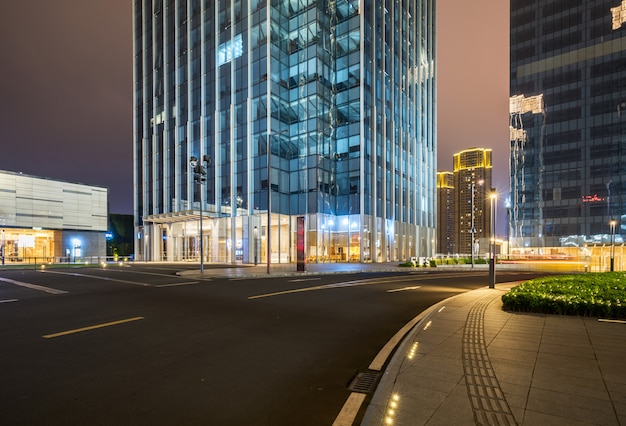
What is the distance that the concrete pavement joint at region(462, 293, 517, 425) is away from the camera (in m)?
3.85

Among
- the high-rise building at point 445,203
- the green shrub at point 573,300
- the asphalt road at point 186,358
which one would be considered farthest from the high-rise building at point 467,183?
the asphalt road at point 186,358

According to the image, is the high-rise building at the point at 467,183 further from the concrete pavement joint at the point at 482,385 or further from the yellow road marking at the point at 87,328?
the yellow road marking at the point at 87,328

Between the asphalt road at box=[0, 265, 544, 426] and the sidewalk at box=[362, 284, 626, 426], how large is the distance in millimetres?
798

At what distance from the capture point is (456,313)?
32.7 ft

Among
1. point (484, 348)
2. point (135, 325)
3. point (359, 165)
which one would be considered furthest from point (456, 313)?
point (359, 165)

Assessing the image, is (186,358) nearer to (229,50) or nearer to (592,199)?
(229,50)

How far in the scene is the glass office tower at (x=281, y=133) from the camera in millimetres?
43375

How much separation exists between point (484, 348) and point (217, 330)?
19.1 ft

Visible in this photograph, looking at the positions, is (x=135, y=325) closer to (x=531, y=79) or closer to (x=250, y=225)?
(x=250, y=225)

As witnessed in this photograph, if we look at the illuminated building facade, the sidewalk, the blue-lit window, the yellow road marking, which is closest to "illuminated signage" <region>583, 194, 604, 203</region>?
the blue-lit window

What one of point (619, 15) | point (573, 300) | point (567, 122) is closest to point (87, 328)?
point (573, 300)

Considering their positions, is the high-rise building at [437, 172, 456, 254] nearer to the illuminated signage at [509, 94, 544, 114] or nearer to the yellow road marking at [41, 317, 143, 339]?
the illuminated signage at [509, 94, 544, 114]

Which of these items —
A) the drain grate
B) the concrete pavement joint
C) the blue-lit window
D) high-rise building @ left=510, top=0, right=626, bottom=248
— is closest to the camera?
the concrete pavement joint

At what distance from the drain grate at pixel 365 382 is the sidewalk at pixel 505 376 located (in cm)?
25
